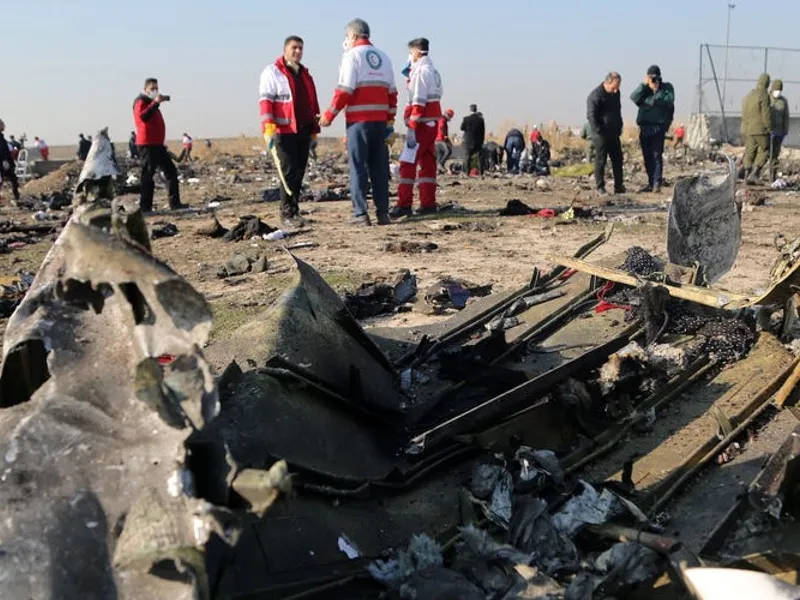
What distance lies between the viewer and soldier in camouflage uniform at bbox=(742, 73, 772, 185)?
13430 millimetres

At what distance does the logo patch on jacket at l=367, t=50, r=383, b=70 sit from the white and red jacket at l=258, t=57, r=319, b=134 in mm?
968

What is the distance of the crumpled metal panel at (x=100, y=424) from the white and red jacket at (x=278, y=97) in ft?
24.0

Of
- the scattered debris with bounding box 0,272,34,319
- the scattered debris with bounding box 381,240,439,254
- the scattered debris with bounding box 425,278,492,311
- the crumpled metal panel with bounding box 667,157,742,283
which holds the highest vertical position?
the crumpled metal panel with bounding box 667,157,742,283

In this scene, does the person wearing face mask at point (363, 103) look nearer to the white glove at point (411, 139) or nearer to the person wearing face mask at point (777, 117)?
the white glove at point (411, 139)

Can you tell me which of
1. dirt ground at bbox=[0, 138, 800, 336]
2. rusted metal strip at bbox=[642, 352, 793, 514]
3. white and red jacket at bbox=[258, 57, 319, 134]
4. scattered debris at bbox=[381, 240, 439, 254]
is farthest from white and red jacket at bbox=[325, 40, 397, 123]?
rusted metal strip at bbox=[642, 352, 793, 514]

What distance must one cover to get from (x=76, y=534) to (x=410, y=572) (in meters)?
0.96

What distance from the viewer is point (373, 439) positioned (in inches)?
115

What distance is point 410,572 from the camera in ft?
7.28

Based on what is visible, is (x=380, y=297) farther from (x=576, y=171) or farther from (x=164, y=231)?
(x=576, y=171)

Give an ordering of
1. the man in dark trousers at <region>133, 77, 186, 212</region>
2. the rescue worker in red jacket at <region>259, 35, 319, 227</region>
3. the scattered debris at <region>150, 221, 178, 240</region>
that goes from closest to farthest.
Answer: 1. the rescue worker in red jacket at <region>259, 35, 319, 227</region>
2. the scattered debris at <region>150, 221, 178, 240</region>
3. the man in dark trousers at <region>133, 77, 186, 212</region>

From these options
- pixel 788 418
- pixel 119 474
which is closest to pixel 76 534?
pixel 119 474

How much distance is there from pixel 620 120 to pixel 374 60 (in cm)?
498

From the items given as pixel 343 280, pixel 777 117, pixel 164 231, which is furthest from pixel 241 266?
pixel 777 117

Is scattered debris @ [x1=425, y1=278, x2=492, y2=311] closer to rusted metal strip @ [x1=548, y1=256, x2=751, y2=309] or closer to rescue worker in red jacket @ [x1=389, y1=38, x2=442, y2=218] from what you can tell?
rusted metal strip @ [x1=548, y1=256, x2=751, y2=309]
